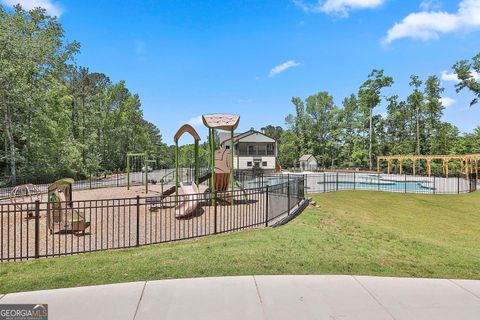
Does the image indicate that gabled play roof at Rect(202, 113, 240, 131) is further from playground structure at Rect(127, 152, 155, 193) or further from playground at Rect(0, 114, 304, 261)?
playground structure at Rect(127, 152, 155, 193)

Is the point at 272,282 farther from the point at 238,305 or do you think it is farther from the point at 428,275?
the point at 428,275

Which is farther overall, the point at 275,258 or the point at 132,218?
the point at 132,218

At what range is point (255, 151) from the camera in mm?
51281

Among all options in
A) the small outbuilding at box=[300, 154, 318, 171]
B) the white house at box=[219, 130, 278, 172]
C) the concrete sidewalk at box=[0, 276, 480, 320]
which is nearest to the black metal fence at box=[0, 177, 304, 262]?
the concrete sidewalk at box=[0, 276, 480, 320]

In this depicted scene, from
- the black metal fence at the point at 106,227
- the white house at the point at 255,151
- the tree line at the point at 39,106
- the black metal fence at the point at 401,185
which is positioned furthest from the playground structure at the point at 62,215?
the white house at the point at 255,151

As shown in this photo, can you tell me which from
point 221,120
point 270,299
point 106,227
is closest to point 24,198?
point 106,227

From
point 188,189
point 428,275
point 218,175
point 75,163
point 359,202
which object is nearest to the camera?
point 428,275

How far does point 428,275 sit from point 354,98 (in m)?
67.5

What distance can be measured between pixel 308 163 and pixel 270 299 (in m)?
59.8

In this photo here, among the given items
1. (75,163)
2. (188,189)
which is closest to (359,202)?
(188,189)

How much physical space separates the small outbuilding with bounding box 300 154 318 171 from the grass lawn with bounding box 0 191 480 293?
52517 millimetres

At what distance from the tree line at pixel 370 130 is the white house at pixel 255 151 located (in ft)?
62.1

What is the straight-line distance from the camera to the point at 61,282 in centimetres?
495

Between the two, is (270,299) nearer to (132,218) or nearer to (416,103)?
(132,218)
